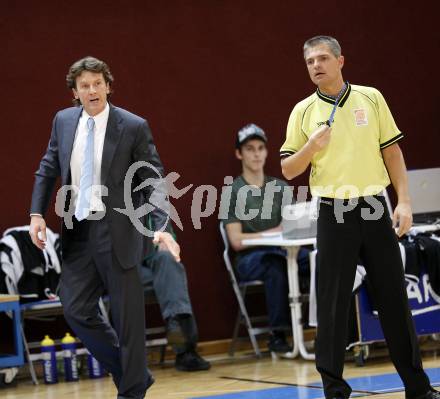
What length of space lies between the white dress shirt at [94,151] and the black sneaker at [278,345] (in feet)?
9.88

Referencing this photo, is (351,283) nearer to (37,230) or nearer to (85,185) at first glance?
(85,185)

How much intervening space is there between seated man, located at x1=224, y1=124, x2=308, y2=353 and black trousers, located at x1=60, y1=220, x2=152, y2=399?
108 inches

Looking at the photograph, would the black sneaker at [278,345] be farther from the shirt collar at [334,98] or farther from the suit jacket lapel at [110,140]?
the shirt collar at [334,98]

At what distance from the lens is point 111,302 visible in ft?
14.2

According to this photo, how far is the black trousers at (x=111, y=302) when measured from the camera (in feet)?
14.0

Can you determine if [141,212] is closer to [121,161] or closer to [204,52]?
[121,161]

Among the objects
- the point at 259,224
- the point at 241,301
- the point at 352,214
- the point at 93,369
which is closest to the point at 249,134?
the point at 259,224

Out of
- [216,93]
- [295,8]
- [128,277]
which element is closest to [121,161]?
[128,277]

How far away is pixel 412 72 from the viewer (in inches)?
329

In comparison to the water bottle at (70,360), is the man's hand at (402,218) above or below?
above

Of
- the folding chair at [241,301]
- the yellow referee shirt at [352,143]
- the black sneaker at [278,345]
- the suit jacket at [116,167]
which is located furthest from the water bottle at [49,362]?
the yellow referee shirt at [352,143]

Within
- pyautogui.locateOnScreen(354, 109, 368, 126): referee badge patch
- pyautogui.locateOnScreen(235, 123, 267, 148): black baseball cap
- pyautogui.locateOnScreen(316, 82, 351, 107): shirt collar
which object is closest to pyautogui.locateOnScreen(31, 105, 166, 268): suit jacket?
pyautogui.locateOnScreen(316, 82, 351, 107): shirt collar

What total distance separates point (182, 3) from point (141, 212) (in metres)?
3.58

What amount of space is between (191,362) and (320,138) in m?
3.09
